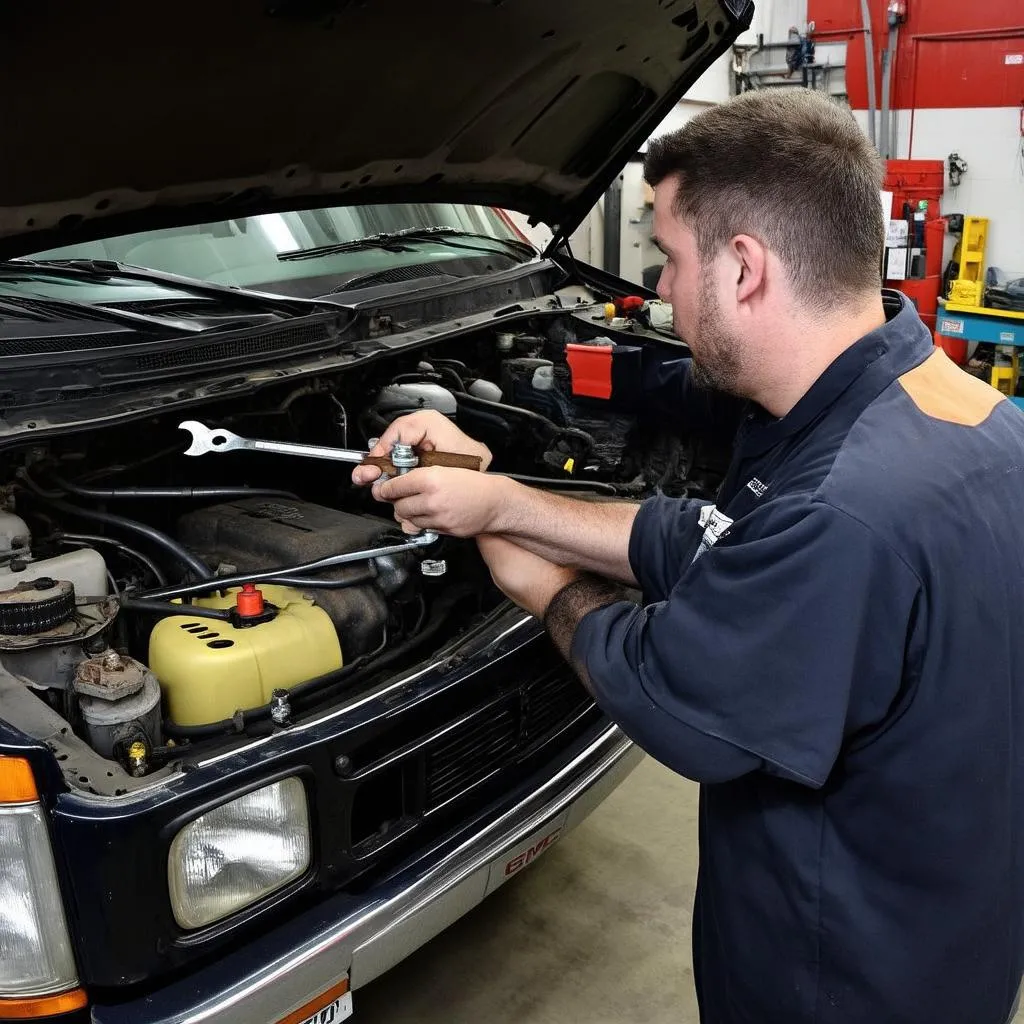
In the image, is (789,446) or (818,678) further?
(789,446)

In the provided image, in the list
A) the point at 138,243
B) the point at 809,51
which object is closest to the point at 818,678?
the point at 138,243

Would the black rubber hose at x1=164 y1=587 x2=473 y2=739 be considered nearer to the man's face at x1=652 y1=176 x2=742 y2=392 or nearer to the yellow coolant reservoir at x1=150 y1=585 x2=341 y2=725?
the yellow coolant reservoir at x1=150 y1=585 x2=341 y2=725

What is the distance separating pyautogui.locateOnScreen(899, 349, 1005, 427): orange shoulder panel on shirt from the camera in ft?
3.92

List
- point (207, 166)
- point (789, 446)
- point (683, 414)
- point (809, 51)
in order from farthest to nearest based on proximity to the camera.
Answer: point (809, 51) < point (683, 414) < point (207, 166) < point (789, 446)

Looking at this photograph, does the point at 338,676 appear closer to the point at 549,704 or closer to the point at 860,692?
the point at 549,704

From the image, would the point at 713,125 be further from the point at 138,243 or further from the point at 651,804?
the point at 651,804

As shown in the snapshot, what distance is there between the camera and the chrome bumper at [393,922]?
1.38 meters

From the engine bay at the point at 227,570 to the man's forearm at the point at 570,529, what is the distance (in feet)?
0.72

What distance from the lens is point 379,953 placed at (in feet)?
5.23

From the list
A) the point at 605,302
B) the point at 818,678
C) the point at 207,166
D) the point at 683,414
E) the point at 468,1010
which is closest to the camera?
the point at 818,678

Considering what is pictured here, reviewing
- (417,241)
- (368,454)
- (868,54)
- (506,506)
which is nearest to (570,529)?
(506,506)

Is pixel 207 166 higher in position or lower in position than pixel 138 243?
higher

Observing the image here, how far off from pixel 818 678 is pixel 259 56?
1.46 meters

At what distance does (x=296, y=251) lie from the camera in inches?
103
